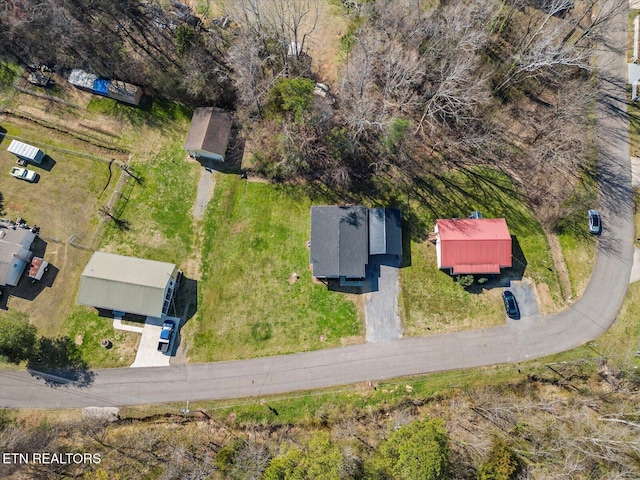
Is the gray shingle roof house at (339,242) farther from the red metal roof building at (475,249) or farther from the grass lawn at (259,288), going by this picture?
the red metal roof building at (475,249)

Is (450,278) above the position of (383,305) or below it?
above

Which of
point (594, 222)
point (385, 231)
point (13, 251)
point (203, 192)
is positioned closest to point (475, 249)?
point (385, 231)

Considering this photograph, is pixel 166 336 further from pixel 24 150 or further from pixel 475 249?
pixel 475 249

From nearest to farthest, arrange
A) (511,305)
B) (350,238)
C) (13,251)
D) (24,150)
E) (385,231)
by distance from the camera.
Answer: (13,251) < (511,305) < (350,238) < (385,231) < (24,150)

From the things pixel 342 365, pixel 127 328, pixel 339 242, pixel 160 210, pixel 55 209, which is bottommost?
pixel 342 365

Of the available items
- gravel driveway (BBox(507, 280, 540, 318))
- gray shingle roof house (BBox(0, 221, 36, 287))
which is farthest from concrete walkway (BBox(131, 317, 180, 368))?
gravel driveway (BBox(507, 280, 540, 318))

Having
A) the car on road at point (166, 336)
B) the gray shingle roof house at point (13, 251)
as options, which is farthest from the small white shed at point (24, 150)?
the car on road at point (166, 336)

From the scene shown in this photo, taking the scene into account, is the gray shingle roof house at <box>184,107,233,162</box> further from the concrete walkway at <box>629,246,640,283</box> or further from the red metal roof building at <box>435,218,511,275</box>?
the concrete walkway at <box>629,246,640,283</box>
